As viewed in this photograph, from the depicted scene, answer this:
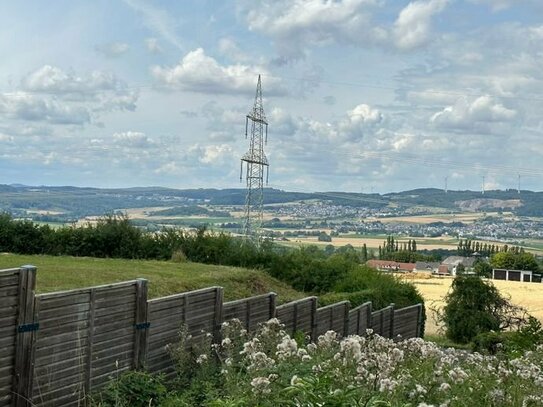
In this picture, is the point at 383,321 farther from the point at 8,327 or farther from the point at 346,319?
the point at 8,327

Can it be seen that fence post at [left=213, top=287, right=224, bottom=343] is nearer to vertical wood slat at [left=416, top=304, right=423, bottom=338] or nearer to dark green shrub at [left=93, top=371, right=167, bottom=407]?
dark green shrub at [left=93, top=371, right=167, bottom=407]

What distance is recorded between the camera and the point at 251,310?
1439 cm

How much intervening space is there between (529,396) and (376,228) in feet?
602

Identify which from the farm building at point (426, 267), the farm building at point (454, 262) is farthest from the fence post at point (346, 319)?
the farm building at point (454, 262)

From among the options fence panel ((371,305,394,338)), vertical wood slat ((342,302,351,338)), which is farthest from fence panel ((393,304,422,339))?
vertical wood slat ((342,302,351,338))

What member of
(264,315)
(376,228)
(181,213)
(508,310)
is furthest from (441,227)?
(264,315)

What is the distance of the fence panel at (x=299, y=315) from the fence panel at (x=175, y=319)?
261 centimetres

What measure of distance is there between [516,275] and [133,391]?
12299cm

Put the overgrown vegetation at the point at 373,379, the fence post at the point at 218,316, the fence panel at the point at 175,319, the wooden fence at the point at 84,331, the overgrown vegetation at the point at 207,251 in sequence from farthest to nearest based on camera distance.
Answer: the overgrown vegetation at the point at 207,251 → the fence post at the point at 218,316 → the fence panel at the point at 175,319 → the wooden fence at the point at 84,331 → the overgrown vegetation at the point at 373,379

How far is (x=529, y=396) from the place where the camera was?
6.45m

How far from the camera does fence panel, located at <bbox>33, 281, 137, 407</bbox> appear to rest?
937 cm

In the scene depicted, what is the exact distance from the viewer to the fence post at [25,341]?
29.5 ft

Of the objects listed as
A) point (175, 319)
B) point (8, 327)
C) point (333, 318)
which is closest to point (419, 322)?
point (333, 318)

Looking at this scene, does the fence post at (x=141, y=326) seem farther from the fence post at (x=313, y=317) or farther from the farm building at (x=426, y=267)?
the farm building at (x=426, y=267)
